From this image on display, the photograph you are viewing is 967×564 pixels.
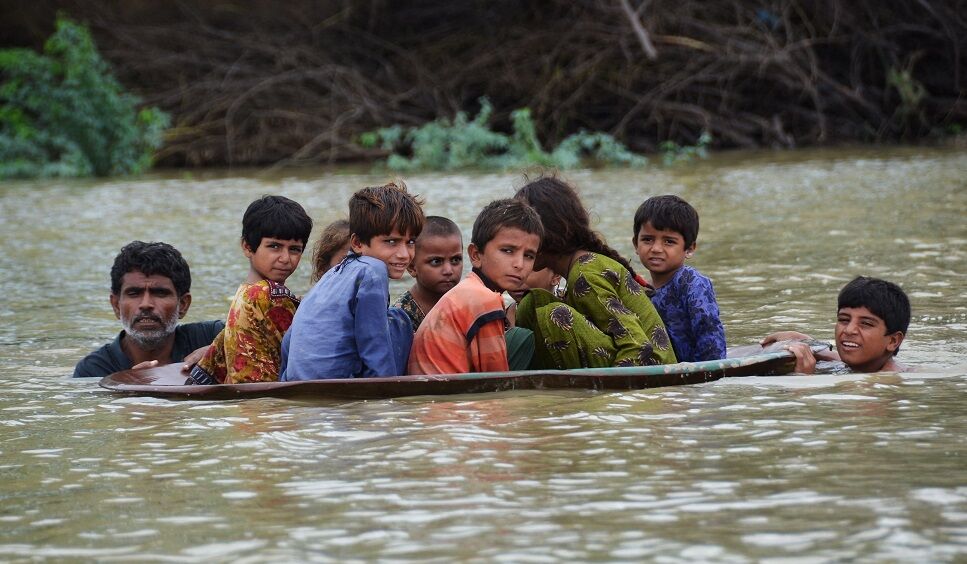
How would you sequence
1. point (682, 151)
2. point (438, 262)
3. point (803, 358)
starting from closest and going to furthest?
point (438, 262)
point (803, 358)
point (682, 151)

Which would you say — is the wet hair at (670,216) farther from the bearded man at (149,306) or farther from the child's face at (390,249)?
the bearded man at (149,306)

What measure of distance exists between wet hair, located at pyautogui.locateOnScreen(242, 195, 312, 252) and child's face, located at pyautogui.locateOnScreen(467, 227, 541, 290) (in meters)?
0.71

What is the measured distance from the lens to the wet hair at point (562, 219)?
214 inches

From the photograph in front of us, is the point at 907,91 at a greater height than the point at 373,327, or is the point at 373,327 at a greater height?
the point at 907,91

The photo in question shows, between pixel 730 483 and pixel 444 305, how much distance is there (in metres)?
1.52

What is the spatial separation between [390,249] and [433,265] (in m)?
0.39

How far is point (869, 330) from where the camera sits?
5613 mm

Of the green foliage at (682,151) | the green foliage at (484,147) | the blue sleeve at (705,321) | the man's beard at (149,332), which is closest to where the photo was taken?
the blue sleeve at (705,321)

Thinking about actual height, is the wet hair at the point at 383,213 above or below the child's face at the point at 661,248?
above

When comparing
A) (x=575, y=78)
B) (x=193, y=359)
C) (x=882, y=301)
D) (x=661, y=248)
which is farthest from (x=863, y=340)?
(x=575, y=78)

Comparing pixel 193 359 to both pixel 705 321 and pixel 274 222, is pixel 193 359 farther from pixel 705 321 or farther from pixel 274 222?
pixel 705 321

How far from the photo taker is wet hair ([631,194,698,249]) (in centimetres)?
571

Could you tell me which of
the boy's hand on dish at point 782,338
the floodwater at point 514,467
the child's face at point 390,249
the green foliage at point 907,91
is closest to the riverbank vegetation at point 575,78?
the green foliage at point 907,91

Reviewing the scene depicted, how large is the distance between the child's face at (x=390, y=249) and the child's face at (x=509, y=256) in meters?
0.24
